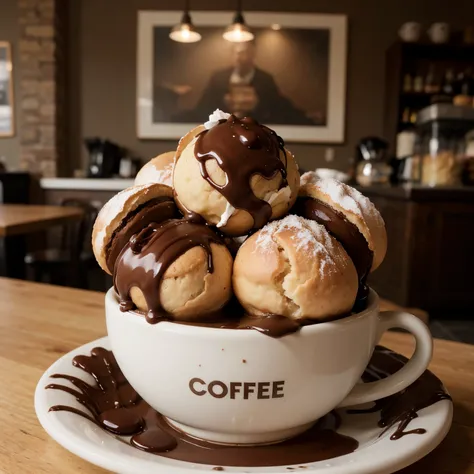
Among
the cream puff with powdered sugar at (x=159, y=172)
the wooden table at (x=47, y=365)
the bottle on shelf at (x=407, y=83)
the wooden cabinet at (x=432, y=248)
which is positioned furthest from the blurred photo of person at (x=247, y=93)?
the cream puff with powdered sugar at (x=159, y=172)

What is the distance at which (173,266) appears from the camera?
379 mm

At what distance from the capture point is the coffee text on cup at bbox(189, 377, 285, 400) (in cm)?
37

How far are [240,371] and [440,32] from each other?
447 centimetres

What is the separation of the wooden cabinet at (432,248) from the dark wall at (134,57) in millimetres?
1767

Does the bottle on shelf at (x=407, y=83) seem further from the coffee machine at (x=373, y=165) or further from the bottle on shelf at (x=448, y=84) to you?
the coffee machine at (x=373, y=165)

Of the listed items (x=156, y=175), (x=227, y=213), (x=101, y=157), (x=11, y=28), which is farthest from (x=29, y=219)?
(x=11, y=28)

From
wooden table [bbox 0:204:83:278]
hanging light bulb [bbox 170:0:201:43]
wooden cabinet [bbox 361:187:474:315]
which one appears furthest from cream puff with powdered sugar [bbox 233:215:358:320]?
hanging light bulb [bbox 170:0:201:43]

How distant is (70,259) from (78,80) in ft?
7.77

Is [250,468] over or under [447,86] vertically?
Result: under

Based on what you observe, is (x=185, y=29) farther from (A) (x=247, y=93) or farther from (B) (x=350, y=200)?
(B) (x=350, y=200)

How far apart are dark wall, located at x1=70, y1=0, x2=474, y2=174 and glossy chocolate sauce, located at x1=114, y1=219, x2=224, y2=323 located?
13.9 feet

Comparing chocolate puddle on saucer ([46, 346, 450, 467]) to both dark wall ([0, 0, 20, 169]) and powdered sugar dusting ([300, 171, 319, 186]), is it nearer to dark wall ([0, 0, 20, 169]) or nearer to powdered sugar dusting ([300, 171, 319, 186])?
powdered sugar dusting ([300, 171, 319, 186])

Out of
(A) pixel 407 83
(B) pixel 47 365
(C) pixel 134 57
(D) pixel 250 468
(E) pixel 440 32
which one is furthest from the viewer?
(C) pixel 134 57

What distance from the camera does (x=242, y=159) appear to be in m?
0.41
